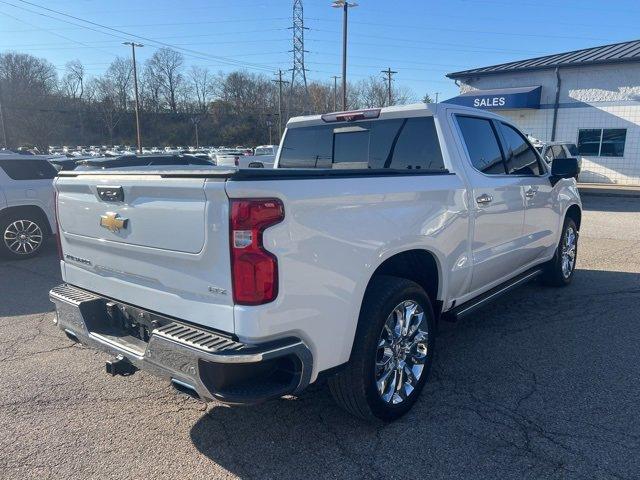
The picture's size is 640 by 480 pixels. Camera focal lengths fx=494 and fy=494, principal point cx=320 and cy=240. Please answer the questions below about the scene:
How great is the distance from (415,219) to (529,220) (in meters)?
2.17

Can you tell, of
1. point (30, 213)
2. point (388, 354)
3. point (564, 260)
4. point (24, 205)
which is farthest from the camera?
point (30, 213)

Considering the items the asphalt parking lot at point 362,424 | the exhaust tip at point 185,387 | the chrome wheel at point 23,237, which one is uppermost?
the exhaust tip at point 185,387

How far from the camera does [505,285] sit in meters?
4.64

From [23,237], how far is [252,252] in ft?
24.7

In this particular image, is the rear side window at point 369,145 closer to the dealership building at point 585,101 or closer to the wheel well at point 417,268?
the wheel well at point 417,268

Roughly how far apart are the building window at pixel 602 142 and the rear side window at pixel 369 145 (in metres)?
22.9

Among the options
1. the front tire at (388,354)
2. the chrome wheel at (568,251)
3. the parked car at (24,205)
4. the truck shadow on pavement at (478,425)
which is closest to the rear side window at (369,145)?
the front tire at (388,354)

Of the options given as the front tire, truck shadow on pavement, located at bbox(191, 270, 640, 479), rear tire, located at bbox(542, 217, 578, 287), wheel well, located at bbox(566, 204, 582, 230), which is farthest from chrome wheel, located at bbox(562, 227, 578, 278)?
the front tire

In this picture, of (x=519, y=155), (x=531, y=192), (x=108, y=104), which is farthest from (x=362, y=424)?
(x=108, y=104)

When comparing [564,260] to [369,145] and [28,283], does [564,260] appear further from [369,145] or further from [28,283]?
[28,283]

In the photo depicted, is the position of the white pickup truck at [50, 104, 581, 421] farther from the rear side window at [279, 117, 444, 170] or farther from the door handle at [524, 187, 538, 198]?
the door handle at [524, 187, 538, 198]

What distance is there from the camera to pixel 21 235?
27.0 ft

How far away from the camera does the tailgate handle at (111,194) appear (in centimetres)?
277

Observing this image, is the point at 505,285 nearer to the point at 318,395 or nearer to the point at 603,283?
→ the point at 318,395
